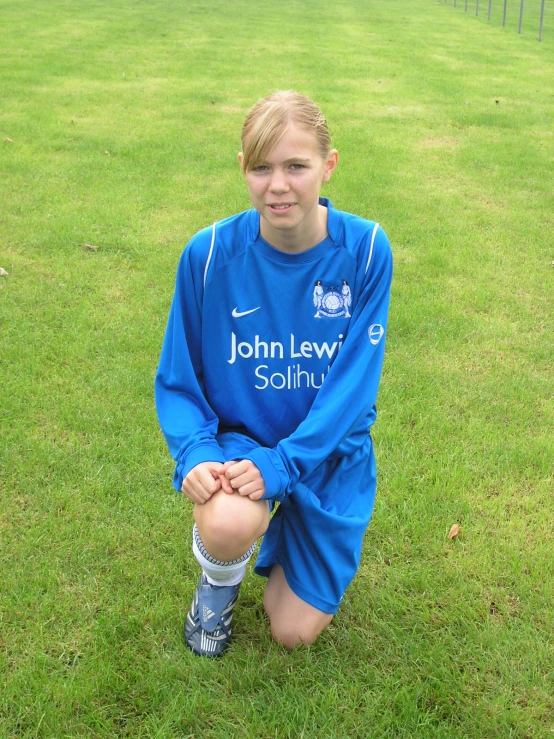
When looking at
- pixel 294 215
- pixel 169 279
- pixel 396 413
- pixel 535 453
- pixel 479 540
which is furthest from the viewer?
pixel 169 279

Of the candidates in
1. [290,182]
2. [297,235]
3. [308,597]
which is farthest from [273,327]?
[308,597]

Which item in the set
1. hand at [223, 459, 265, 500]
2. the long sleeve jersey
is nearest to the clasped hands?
hand at [223, 459, 265, 500]

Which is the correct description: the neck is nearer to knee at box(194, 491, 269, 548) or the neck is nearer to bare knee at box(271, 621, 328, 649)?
knee at box(194, 491, 269, 548)

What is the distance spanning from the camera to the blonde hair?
2.20 m

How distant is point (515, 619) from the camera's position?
103 inches

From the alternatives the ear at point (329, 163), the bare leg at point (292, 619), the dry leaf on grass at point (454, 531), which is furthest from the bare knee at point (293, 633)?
the ear at point (329, 163)

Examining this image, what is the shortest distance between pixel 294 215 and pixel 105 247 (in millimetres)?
3480

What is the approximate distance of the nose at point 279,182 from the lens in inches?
87.4

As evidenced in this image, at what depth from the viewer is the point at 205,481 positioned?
2162 mm

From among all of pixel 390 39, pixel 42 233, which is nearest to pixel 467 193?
pixel 42 233

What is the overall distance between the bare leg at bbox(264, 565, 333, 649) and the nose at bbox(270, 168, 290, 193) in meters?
1.25

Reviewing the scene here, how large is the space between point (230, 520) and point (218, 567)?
26 centimetres

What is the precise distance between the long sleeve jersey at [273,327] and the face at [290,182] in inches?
5.2

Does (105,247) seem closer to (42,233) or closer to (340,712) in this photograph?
(42,233)
